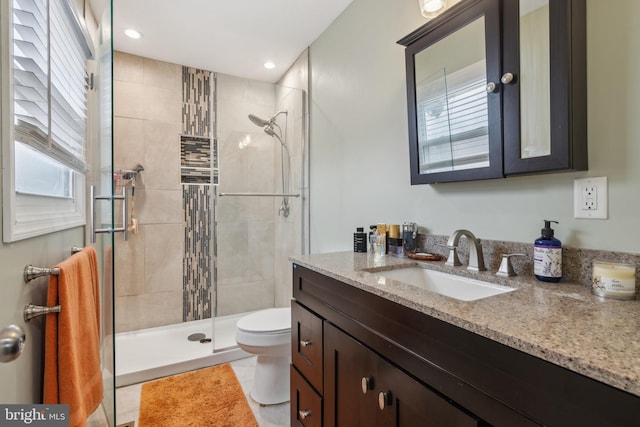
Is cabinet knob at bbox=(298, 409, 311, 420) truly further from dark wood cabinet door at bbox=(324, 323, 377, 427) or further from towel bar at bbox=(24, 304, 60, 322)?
towel bar at bbox=(24, 304, 60, 322)

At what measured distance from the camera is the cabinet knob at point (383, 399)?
2.83ft

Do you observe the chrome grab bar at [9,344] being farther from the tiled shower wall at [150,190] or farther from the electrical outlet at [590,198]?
the tiled shower wall at [150,190]

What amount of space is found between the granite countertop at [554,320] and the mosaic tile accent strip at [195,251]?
89.2 inches

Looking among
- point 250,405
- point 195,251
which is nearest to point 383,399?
point 250,405

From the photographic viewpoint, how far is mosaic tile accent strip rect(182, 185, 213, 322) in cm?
294

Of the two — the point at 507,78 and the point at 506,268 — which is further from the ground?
the point at 507,78

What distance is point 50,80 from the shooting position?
110cm

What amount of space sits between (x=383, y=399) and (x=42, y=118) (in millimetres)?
1418

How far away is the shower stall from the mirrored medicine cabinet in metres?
1.37

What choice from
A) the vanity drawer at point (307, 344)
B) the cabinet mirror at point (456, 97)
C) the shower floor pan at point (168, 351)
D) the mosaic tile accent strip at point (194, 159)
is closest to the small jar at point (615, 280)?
the cabinet mirror at point (456, 97)

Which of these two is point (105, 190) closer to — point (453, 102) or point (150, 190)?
point (453, 102)

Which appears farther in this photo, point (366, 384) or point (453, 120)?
point (453, 120)

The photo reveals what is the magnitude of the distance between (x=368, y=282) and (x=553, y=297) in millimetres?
502

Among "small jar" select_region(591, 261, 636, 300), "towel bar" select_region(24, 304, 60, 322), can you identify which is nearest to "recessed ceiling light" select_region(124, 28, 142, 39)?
"towel bar" select_region(24, 304, 60, 322)
